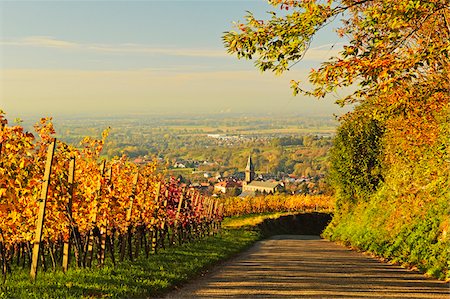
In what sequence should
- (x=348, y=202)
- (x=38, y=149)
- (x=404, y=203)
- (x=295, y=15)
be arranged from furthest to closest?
(x=348, y=202)
(x=404, y=203)
(x=38, y=149)
(x=295, y=15)

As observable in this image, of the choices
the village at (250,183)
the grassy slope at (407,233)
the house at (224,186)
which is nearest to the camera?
the grassy slope at (407,233)

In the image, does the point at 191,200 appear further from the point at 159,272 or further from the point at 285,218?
the point at 285,218

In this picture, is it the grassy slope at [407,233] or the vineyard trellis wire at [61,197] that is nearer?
the vineyard trellis wire at [61,197]

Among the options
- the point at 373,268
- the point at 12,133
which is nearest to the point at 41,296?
the point at 12,133

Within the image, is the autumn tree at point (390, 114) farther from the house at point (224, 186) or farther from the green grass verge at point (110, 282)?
the house at point (224, 186)

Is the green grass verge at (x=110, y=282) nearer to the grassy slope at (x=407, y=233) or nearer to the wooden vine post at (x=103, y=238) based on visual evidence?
the wooden vine post at (x=103, y=238)

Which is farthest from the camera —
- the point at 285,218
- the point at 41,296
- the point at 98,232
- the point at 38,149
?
the point at 285,218

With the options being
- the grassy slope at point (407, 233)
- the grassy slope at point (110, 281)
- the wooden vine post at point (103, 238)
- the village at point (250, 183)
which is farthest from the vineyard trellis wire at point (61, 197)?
the village at point (250, 183)

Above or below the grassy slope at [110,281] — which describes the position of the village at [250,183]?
below

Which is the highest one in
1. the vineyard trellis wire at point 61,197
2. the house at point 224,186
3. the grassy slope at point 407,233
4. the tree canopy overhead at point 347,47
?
the tree canopy overhead at point 347,47

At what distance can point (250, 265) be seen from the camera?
50.2 feet

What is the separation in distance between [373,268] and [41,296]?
9819 mm

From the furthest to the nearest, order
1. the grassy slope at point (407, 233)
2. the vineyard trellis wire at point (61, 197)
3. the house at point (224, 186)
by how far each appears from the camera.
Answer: the house at point (224, 186) < the grassy slope at point (407, 233) < the vineyard trellis wire at point (61, 197)

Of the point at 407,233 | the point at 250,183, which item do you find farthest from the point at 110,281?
the point at 250,183
